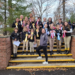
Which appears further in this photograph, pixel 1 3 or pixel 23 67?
pixel 1 3

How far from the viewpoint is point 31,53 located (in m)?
5.36

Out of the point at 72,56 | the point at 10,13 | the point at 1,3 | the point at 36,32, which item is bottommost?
the point at 72,56

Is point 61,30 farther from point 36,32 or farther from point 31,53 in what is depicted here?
point 31,53

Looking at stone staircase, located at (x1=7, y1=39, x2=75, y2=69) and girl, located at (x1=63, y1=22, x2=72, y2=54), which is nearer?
stone staircase, located at (x1=7, y1=39, x2=75, y2=69)

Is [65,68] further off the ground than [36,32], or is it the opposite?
[36,32]

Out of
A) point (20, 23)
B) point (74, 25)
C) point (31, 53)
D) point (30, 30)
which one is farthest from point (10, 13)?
point (74, 25)

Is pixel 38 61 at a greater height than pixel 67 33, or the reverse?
pixel 67 33

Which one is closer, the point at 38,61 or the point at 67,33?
the point at 38,61

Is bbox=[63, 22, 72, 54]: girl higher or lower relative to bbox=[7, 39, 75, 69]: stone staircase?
higher

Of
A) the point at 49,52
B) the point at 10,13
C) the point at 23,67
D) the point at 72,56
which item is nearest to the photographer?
the point at 23,67

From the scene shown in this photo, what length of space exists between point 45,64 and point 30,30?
2310 millimetres

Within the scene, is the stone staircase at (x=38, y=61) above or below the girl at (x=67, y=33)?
below

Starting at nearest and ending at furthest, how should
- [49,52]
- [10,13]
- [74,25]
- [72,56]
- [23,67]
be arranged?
[23,67]
[72,56]
[49,52]
[74,25]
[10,13]

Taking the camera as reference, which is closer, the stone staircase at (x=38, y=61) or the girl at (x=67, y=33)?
the stone staircase at (x=38, y=61)
